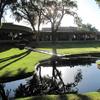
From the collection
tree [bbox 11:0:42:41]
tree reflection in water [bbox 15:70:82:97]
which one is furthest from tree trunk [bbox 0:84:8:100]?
tree [bbox 11:0:42:41]

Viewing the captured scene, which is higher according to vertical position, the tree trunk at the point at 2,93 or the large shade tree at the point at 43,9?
the large shade tree at the point at 43,9

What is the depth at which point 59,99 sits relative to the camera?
15039mm

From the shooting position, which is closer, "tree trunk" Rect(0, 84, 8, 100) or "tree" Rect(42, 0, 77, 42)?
"tree trunk" Rect(0, 84, 8, 100)

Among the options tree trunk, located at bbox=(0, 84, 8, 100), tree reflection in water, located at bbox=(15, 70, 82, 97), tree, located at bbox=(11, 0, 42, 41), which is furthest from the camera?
tree, located at bbox=(11, 0, 42, 41)

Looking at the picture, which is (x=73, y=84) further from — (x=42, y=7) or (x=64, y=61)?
(x=42, y=7)

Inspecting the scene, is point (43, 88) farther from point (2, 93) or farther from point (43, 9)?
point (43, 9)

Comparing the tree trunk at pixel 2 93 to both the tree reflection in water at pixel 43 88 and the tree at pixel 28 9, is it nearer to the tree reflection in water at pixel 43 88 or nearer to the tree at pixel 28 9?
the tree reflection in water at pixel 43 88

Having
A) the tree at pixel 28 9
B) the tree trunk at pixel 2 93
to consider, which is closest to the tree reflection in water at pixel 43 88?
the tree trunk at pixel 2 93

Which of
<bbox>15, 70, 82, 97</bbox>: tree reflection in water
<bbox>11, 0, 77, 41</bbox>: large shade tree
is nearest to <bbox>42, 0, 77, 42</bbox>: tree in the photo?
<bbox>11, 0, 77, 41</bbox>: large shade tree

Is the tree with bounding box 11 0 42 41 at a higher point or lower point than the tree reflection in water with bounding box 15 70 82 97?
higher

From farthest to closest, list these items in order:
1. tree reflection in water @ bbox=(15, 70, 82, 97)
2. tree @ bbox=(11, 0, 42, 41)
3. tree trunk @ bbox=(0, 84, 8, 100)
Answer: tree @ bbox=(11, 0, 42, 41) < tree reflection in water @ bbox=(15, 70, 82, 97) < tree trunk @ bbox=(0, 84, 8, 100)

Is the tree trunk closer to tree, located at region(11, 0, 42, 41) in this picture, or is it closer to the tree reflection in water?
the tree reflection in water

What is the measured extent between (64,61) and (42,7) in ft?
120

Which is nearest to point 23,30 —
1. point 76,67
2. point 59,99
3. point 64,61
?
point 64,61
